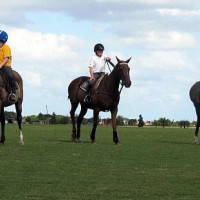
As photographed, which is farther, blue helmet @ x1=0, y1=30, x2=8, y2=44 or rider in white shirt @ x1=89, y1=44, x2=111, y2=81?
rider in white shirt @ x1=89, y1=44, x2=111, y2=81

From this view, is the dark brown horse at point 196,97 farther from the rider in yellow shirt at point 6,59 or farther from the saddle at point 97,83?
the rider in yellow shirt at point 6,59

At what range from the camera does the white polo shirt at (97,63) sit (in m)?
19.5

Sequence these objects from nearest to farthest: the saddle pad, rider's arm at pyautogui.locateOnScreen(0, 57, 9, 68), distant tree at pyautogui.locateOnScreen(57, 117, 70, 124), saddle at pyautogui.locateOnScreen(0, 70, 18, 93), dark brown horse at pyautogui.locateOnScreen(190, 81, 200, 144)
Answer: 1. rider's arm at pyautogui.locateOnScreen(0, 57, 9, 68)
2. saddle at pyautogui.locateOnScreen(0, 70, 18, 93)
3. the saddle pad
4. dark brown horse at pyautogui.locateOnScreen(190, 81, 200, 144)
5. distant tree at pyautogui.locateOnScreen(57, 117, 70, 124)

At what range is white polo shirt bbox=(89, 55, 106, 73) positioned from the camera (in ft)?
63.9

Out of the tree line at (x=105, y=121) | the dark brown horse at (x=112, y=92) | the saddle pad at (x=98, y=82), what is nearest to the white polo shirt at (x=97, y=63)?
the saddle pad at (x=98, y=82)

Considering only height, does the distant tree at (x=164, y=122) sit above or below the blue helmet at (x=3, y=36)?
below

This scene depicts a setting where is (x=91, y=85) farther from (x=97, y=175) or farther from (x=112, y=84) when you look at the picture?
(x=97, y=175)

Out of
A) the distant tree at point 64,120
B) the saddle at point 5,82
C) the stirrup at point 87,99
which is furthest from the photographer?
the distant tree at point 64,120

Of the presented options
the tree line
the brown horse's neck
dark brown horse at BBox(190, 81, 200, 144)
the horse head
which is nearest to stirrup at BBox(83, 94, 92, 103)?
the brown horse's neck

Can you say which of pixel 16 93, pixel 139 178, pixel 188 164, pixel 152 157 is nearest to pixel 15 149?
pixel 16 93

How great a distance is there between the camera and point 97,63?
768 inches

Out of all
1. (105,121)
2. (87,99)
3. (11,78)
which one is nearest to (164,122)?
(105,121)

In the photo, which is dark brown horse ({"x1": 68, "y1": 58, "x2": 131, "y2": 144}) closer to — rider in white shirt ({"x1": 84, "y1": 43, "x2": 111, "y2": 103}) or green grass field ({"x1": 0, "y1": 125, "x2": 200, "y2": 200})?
rider in white shirt ({"x1": 84, "y1": 43, "x2": 111, "y2": 103})

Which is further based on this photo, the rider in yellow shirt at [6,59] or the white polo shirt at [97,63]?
the white polo shirt at [97,63]
